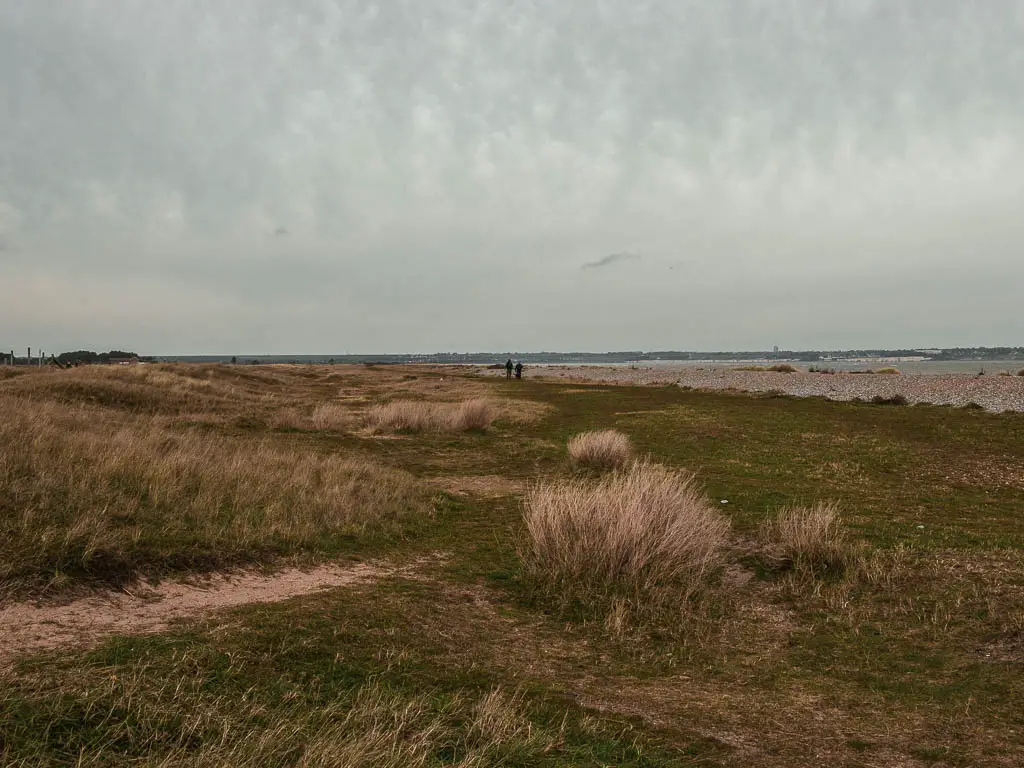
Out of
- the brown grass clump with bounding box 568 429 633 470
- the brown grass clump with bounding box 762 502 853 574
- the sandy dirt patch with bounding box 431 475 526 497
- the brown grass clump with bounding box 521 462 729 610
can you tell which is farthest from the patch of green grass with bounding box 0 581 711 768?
the brown grass clump with bounding box 568 429 633 470

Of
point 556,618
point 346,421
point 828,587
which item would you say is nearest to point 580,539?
point 556,618

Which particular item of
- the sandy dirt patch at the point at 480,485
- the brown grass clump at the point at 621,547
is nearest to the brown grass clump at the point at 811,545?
the brown grass clump at the point at 621,547

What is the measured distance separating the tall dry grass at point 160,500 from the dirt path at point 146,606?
21.1 inches

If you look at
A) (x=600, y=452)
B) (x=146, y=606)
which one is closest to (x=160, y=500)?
(x=146, y=606)

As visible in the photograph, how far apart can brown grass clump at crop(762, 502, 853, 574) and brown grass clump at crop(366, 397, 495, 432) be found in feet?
53.0

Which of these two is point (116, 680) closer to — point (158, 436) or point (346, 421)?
point (158, 436)

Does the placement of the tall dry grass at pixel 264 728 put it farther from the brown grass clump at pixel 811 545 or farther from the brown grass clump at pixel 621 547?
the brown grass clump at pixel 811 545

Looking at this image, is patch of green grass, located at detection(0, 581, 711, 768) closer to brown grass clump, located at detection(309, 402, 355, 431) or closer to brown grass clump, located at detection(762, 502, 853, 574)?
brown grass clump, located at detection(762, 502, 853, 574)

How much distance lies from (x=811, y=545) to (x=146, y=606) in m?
7.94

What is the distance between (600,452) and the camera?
1675 centimetres

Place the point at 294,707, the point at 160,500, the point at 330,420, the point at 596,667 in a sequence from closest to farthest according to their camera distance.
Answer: the point at 294,707
the point at 596,667
the point at 160,500
the point at 330,420

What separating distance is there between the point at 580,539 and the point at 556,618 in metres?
1.36

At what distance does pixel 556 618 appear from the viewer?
7.57 metres

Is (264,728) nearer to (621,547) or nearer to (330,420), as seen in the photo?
(621,547)
